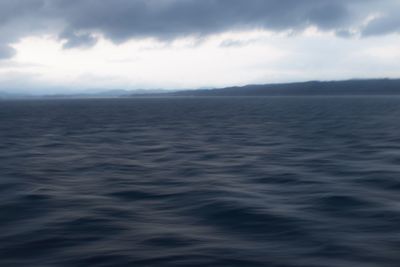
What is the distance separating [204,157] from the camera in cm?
1934

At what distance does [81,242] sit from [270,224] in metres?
3.70

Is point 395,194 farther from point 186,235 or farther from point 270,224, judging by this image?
point 186,235

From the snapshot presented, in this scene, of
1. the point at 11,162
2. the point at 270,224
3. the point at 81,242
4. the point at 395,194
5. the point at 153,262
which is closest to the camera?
the point at 153,262

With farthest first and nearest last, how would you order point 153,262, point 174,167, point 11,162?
point 11,162 < point 174,167 < point 153,262

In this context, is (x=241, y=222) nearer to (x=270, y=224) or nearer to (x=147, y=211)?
(x=270, y=224)

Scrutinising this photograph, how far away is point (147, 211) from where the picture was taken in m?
10.4

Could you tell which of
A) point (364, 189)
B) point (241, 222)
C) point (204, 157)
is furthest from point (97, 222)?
point (204, 157)

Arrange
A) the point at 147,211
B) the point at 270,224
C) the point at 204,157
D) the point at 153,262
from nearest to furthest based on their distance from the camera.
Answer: the point at 153,262, the point at 270,224, the point at 147,211, the point at 204,157

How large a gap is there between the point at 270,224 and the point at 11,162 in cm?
1246

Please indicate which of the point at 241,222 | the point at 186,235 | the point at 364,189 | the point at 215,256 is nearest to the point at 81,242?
the point at 186,235

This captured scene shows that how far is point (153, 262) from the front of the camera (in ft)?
24.4

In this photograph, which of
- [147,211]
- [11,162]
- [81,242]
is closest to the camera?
[81,242]

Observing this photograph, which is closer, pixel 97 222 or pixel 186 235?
pixel 186 235

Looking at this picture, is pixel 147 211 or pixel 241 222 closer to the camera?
pixel 241 222
